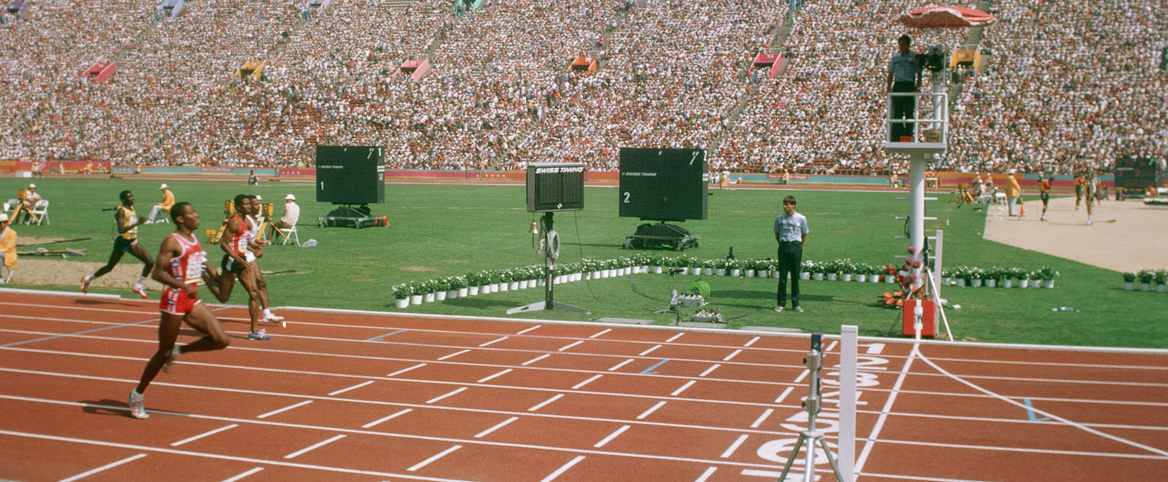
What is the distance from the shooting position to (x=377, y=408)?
928 centimetres

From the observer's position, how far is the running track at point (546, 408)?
7652 millimetres

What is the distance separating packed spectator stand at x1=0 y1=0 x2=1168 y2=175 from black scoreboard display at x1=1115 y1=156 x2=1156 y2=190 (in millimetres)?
1721

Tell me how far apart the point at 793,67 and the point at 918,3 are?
24.6ft

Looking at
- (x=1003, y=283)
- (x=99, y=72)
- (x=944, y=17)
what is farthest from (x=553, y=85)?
(x=944, y=17)

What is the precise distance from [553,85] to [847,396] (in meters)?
55.6

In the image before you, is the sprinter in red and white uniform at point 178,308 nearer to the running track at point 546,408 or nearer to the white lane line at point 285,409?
the running track at point 546,408

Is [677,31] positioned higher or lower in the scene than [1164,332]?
higher

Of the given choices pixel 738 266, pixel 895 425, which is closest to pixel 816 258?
pixel 738 266

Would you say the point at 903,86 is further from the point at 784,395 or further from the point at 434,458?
the point at 434,458

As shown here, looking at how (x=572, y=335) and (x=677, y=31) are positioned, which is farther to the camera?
(x=677, y=31)

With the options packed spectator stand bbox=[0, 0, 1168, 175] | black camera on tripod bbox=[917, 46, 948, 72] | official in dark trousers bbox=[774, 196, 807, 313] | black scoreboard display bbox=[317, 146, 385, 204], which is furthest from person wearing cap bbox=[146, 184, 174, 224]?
packed spectator stand bbox=[0, 0, 1168, 175]

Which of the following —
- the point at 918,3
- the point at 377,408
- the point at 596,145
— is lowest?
the point at 377,408

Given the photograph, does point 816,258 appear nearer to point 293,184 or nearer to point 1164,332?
point 1164,332

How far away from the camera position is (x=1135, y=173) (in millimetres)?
44156
